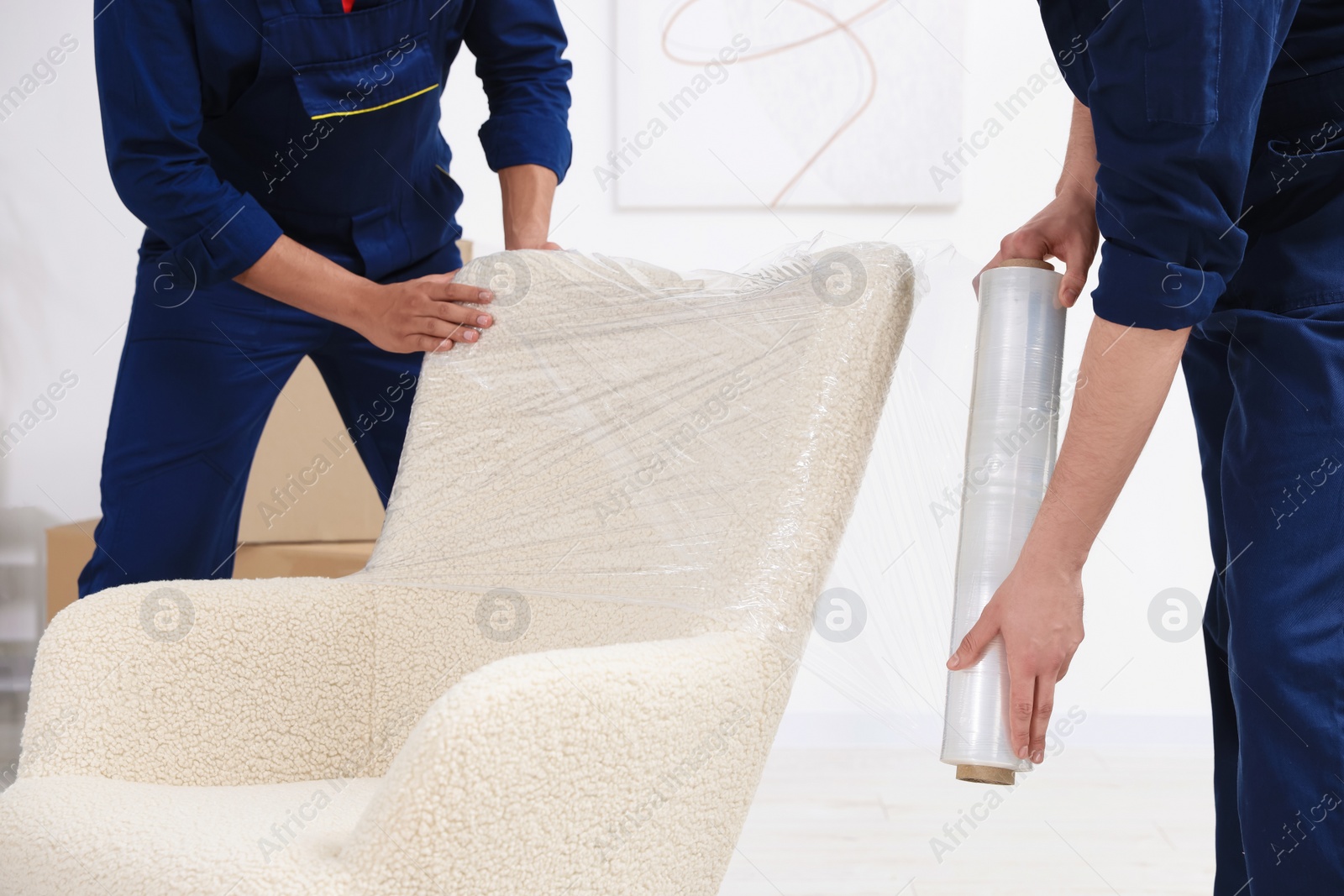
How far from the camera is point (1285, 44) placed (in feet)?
2.44

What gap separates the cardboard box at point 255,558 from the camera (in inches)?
67.1

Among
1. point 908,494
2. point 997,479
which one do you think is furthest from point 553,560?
point 997,479

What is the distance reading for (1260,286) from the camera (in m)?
0.77

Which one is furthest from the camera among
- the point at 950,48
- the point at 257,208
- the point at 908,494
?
the point at 950,48

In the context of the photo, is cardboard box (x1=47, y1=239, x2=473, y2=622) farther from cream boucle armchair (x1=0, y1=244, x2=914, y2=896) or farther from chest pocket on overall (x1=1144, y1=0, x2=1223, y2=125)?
chest pocket on overall (x1=1144, y1=0, x2=1223, y2=125)

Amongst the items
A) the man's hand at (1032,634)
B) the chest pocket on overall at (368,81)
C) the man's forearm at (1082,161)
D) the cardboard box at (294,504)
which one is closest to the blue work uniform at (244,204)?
the chest pocket on overall at (368,81)

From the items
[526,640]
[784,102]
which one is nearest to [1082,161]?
[526,640]

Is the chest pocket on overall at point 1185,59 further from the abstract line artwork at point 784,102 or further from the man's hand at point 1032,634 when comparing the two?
the abstract line artwork at point 784,102

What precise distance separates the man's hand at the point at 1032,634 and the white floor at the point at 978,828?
83 centimetres

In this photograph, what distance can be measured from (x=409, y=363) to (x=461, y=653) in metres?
0.47

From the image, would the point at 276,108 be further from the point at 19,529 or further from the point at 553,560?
the point at 19,529

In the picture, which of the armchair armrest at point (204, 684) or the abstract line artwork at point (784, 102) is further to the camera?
the abstract line artwork at point (784, 102)

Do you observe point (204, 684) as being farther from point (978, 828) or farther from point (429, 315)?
point (978, 828)

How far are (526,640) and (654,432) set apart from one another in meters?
0.22
